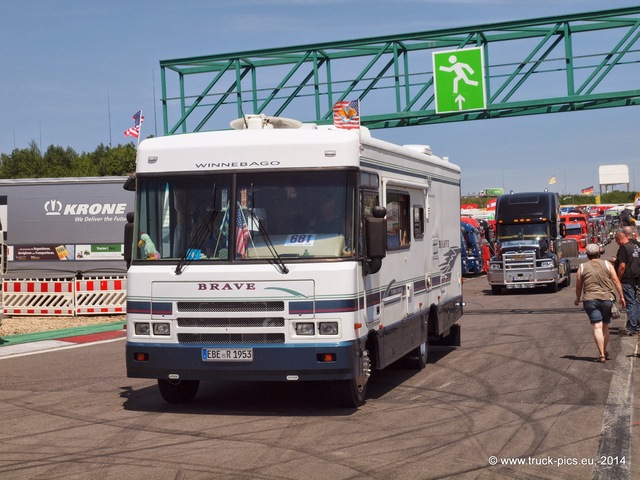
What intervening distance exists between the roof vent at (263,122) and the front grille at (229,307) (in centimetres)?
208

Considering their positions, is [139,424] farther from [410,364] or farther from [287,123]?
[410,364]

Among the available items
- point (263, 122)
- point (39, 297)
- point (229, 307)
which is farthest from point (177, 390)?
point (39, 297)

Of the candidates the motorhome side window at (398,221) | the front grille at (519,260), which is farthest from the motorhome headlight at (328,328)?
the front grille at (519,260)

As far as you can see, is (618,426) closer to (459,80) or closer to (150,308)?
(150,308)

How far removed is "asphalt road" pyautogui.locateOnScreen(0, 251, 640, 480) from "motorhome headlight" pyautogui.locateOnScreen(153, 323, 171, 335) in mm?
861

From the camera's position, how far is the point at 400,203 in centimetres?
1216

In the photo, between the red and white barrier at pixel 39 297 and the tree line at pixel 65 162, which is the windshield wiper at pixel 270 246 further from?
the tree line at pixel 65 162

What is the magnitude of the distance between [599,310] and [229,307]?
6249 millimetres

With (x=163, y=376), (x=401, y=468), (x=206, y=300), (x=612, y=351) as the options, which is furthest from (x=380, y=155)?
(x=612, y=351)

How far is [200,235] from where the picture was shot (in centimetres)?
1033

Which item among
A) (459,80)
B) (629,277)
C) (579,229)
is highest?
(459,80)

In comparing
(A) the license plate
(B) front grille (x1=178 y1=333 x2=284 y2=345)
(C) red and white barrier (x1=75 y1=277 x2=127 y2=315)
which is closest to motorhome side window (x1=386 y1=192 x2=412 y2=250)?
(B) front grille (x1=178 y1=333 x2=284 y2=345)

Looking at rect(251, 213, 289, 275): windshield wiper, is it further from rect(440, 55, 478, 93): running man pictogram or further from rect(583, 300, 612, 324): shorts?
rect(440, 55, 478, 93): running man pictogram

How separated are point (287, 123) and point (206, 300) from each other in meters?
2.33
